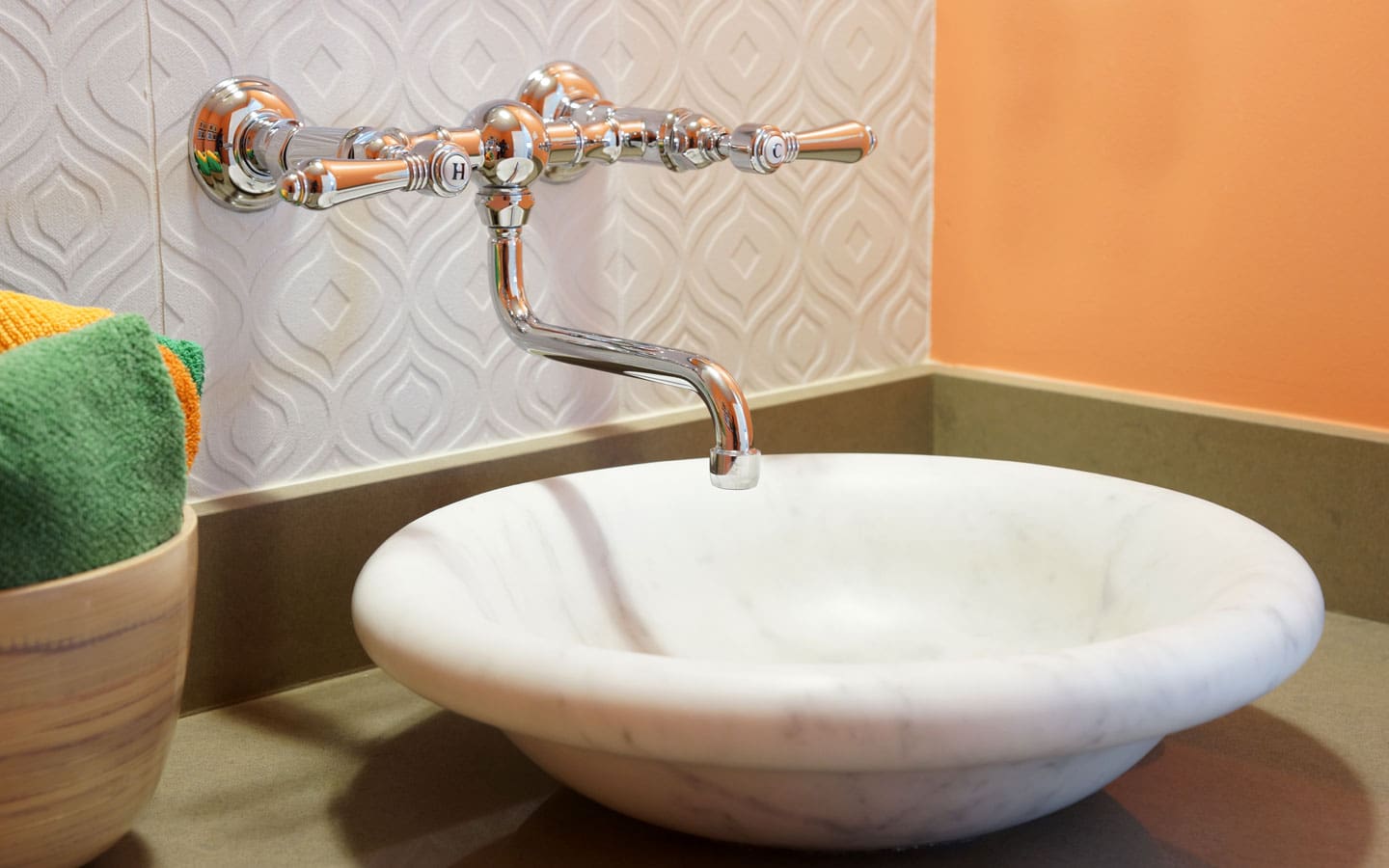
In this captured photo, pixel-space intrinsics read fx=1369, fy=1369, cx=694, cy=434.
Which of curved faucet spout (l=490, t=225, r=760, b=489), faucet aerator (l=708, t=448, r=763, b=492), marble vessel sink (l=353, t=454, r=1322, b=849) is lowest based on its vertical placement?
marble vessel sink (l=353, t=454, r=1322, b=849)

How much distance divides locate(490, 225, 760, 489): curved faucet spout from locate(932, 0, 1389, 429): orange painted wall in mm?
466

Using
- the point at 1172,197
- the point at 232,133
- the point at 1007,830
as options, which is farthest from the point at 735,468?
the point at 1172,197

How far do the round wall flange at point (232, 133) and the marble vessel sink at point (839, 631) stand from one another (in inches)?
8.8

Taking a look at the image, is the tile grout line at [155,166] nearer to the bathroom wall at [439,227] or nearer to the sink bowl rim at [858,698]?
the bathroom wall at [439,227]

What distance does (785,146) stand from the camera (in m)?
A: 0.82

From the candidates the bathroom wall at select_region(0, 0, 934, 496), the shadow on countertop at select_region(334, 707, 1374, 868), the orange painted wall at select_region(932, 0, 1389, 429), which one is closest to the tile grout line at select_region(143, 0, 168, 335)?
the bathroom wall at select_region(0, 0, 934, 496)

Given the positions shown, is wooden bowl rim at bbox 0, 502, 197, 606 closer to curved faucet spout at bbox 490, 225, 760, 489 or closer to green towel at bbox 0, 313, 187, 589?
green towel at bbox 0, 313, 187, 589

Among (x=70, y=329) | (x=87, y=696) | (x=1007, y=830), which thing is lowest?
(x=1007, y=830)

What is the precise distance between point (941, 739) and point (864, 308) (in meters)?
0.71

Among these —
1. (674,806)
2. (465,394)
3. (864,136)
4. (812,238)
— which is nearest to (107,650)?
(674,806)

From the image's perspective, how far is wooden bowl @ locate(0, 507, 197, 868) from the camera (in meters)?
0.51

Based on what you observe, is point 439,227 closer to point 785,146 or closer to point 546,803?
point 785,146

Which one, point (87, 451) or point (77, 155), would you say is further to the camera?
point (77, 155)

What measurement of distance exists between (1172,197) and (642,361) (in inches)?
19.4
